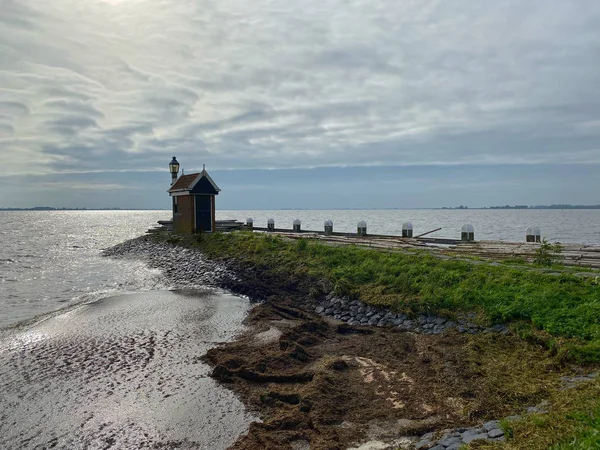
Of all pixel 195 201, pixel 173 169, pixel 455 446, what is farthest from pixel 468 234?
pixel 173 169

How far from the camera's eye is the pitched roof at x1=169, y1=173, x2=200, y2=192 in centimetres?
3292

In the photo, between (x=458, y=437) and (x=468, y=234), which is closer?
(x=458, y=437)

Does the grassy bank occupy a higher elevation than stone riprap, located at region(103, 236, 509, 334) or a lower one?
higher

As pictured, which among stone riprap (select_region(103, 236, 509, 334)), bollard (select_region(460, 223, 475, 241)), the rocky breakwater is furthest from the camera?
bollard (select_region(460, 223, 475, 241))

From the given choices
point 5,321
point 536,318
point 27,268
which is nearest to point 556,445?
point 536,318

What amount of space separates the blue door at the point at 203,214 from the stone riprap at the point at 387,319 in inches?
816

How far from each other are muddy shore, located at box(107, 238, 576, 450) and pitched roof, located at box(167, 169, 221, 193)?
21.2 metres

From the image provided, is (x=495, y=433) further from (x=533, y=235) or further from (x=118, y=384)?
(x=533, y=235)

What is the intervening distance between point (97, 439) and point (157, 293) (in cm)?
1283

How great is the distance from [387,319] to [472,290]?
255 cm

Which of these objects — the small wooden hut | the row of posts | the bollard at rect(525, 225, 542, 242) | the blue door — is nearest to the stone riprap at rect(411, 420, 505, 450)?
the bollard at rect(525, 225, 542, 242)

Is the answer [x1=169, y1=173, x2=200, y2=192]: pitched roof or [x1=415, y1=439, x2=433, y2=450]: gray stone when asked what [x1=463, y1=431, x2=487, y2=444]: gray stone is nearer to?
[x1=415, y1=439, x2=433, y2=450]: gray stone

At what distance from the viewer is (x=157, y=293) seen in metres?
19.5

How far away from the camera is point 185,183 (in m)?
34.2
